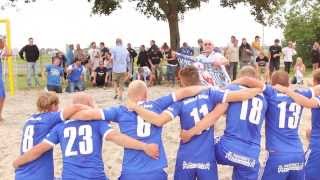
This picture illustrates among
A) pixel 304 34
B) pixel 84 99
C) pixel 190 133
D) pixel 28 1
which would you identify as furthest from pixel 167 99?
pixel 304 34

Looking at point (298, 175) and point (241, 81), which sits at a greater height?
point (241, 81)

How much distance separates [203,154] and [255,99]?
759 mm

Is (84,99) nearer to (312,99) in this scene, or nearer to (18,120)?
(312,99)

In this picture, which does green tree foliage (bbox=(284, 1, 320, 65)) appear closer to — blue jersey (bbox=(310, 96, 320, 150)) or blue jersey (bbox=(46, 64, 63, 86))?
blue jersey (bbox=(46, 64, 63, 86))

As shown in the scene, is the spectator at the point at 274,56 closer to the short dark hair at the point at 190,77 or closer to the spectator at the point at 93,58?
the spectator at the point at 93,58

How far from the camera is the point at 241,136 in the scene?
19.2ft

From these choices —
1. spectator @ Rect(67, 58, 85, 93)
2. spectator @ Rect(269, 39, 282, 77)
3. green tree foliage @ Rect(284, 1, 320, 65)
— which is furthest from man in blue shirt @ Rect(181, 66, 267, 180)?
green tree foliage @ Rect(284, 1, 320, 65)

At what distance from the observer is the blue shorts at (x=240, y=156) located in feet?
19.0

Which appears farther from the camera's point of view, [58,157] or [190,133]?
[58,157]

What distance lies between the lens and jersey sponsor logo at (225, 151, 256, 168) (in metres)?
5.79

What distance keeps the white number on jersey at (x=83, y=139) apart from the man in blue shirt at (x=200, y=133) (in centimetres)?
83

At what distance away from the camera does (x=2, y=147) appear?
9570 millimetres

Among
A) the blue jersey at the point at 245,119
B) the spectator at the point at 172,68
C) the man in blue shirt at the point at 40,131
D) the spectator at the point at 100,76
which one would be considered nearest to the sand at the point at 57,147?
the blue jersey at the point at 245,119

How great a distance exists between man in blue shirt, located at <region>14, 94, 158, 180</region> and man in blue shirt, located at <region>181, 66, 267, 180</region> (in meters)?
0.72
